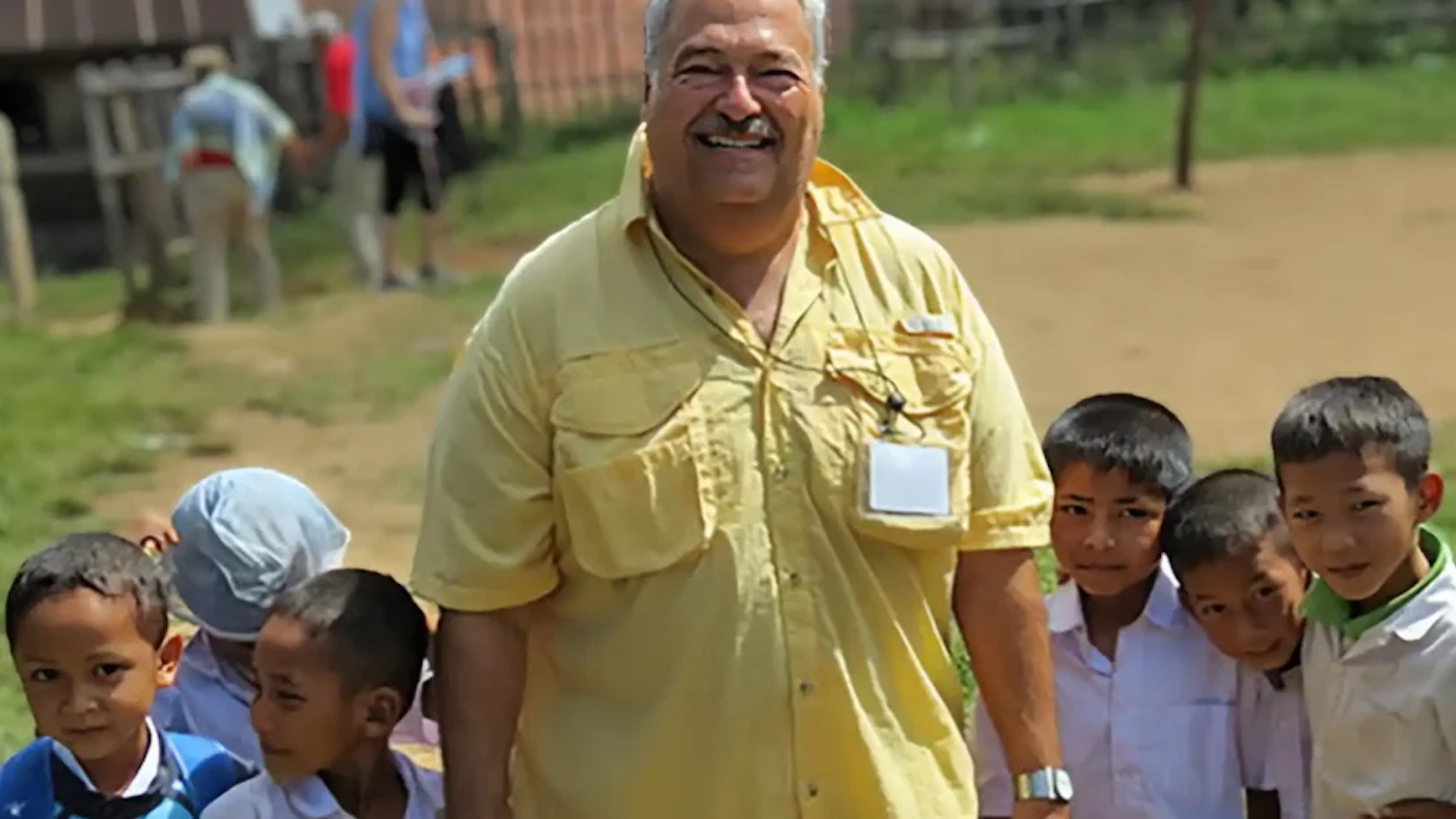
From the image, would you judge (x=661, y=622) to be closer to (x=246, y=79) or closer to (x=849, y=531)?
(x=849, y=531)

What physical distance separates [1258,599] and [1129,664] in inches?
8.8

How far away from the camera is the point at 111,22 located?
15328 mm

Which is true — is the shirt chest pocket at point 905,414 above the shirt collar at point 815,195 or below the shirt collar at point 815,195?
Result: below

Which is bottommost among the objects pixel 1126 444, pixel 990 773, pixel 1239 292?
pixel 1239 292

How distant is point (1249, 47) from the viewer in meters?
22.4

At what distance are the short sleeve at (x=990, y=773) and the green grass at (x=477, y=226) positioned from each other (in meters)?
2.46

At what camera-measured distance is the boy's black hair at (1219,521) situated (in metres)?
3.23

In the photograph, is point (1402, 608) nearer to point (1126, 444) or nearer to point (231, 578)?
point (1126, 444)

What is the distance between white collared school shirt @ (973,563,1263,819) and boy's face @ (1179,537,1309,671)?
0.07 m

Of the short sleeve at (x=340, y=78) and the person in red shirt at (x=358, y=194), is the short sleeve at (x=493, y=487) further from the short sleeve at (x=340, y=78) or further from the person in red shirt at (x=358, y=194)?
the short sleeve at (x=340, y=78)

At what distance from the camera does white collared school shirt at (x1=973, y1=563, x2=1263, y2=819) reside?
10.8 ft

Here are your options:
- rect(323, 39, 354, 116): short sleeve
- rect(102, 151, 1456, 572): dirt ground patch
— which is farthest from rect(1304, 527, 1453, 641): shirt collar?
rect(323, 39, 354, 116): short sleeve

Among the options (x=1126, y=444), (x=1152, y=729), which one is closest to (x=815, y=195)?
(x=1126, y=444)

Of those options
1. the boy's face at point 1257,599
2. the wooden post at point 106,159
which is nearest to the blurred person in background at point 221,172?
the wooden post at point 106,159
